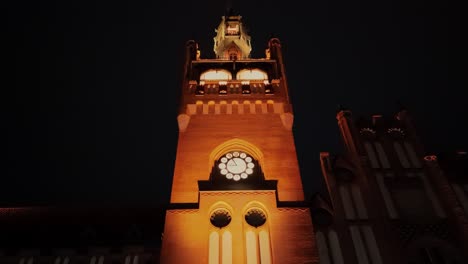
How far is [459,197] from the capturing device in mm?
16250

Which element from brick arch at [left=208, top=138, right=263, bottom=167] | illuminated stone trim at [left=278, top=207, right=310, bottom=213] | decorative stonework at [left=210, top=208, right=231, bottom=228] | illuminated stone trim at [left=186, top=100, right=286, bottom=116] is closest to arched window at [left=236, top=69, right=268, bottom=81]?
illuminated stone trim at [left=186, top=100, right=286, bottom=116]

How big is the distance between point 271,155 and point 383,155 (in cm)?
495

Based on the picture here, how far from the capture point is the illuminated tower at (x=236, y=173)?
13422 mm

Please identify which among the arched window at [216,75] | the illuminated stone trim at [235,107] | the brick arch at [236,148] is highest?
the arched window at [216,75]

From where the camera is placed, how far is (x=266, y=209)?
14.4 metres

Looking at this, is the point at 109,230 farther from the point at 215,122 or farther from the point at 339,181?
the point at 339,181

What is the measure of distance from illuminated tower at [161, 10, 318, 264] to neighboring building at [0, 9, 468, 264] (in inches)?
1.6

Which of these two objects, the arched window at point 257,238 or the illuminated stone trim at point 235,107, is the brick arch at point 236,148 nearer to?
the illuminated stone trim at point 235,107

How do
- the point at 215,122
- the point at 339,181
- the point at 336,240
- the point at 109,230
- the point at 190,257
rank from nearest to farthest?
the point at 190,257 < the point at 336,240 < the point at 109,230 < the point at 339,181 < the point at 215,122

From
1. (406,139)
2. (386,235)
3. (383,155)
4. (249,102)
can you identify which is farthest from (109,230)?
(406,139)

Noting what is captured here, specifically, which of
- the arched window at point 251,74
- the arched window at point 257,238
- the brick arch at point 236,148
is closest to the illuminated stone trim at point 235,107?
the brick arch at point 236,148

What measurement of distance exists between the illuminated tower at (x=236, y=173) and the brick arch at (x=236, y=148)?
39 millimetres

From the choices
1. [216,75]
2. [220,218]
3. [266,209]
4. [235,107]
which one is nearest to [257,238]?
[266,209]

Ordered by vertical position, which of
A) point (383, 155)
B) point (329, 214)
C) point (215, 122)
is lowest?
point (329, 214)
